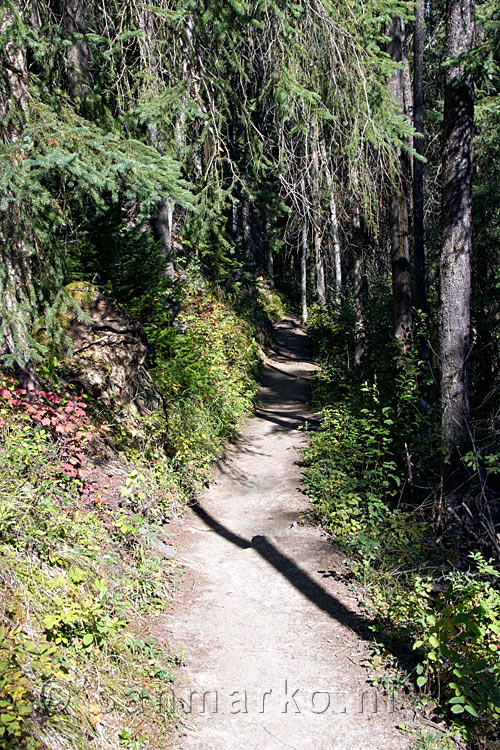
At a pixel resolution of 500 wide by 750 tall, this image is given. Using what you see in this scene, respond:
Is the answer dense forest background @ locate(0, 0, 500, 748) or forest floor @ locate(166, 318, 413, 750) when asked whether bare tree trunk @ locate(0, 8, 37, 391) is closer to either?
dense forest background @ locate(0, 0, 500, 748)

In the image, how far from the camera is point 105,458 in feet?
21.9

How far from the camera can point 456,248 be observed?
637 centimetres

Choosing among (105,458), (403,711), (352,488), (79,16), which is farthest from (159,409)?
(79,16)

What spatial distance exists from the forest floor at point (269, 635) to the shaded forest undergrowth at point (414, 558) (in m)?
0.26

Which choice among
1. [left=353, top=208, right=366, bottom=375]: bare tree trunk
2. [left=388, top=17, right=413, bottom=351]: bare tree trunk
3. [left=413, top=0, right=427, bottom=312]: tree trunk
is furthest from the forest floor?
[left=413, top=0, right=427, bottom=312]: tree trunk

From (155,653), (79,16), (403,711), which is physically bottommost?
(403,711)

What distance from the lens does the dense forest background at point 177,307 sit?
4.28m

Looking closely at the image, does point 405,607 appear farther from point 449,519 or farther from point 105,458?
point 105,458

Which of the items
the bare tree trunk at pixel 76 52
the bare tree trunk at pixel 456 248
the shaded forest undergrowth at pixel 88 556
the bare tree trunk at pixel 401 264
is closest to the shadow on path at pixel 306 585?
the shaded forest undergrowth at pixel 88 556

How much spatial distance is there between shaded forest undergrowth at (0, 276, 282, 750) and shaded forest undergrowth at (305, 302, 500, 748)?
76.7 inches

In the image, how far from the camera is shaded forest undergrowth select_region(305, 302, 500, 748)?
402 centimetres

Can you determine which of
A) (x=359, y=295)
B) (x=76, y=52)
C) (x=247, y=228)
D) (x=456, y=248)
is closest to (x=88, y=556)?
(x=456, y=248)

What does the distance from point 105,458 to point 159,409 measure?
161cm

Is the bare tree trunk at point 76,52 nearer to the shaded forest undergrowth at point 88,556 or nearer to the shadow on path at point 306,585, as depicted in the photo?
the shaded forest undergrowth at point 88,556
